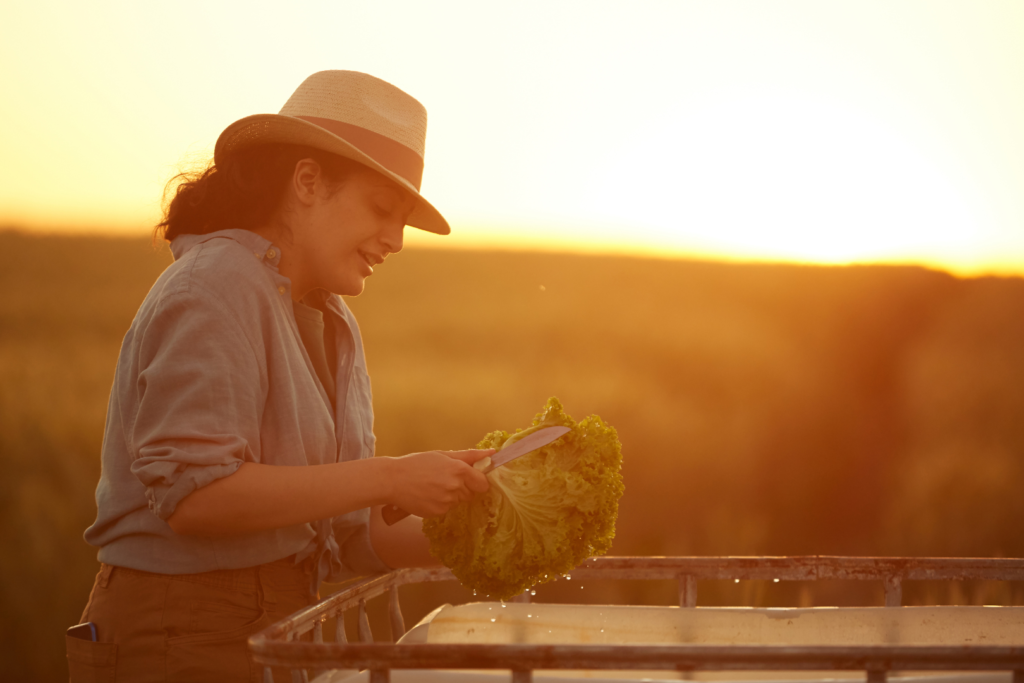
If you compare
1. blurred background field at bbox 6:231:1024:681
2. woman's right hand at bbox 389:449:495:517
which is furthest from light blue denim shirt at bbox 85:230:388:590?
blurred background field at bbox 6:231:1024:681

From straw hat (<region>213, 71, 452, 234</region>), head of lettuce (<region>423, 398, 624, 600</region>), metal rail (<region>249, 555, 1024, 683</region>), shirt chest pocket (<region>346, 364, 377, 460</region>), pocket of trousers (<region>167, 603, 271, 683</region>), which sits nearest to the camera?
metal rail (<region>249, 555, 1024, 683</region>)

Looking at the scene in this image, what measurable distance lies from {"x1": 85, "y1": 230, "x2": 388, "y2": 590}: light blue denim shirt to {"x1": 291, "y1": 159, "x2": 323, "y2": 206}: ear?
16cm

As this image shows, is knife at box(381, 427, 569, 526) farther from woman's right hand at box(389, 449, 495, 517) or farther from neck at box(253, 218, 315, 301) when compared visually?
neck at box(253, 218, 315, 301)

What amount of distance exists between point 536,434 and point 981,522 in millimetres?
4641

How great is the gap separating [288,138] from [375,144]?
0.23m

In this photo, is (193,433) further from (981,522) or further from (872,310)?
(872,310)

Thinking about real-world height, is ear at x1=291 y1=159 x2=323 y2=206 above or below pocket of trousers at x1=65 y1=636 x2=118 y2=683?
above

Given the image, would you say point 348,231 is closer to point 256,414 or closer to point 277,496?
point 256,414

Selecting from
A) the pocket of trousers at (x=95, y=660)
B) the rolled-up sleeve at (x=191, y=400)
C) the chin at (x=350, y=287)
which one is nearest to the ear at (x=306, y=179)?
the chin at (x=350, y=287)

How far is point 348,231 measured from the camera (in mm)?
2162

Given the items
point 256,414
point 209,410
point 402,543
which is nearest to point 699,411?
point 402,543

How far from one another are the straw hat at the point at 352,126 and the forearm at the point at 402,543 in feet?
3.08

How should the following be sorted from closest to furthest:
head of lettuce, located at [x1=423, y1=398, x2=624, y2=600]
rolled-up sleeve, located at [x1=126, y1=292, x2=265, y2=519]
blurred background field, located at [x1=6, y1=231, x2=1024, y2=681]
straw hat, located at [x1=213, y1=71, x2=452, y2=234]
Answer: rolled-up sleeve, located at [x1=126, y1=292, x2=265, y2=519] < head of lettuce, located at [x1=423, y1=398, x2=624, y2=600] < straw hat, located at [x1=213, y1=71, x2=452, y2=234] < blurred background field, located at [x1=6, y1=231, x2=1024, y2=681]

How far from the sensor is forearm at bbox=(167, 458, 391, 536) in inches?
67.0
